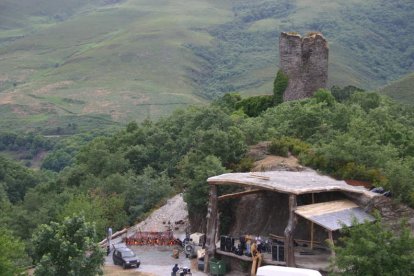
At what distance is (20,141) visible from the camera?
129375 mm

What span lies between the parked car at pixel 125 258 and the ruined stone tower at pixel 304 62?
86.6ft

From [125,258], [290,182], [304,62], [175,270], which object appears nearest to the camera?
[290,182]

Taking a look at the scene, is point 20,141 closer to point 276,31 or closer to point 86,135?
point 86,135

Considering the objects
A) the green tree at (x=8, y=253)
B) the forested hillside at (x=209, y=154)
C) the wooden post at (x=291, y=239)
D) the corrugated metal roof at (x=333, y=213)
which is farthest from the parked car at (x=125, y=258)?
the corrugated metal roof at (x=333, y=213)

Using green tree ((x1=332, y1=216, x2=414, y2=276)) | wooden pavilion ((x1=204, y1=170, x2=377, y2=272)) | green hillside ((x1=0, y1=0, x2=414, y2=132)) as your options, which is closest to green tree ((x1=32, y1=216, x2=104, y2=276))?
wooden pavilion ((x1=204, y1=170, x2=377, y2=272))

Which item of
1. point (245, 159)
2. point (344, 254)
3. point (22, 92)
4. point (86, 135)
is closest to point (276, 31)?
point (22, 92)

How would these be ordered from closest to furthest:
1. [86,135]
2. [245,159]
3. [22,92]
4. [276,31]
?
[245,159] → [86,135] → [22,92] → [276,31]

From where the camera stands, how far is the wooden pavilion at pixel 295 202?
26250 millimetres

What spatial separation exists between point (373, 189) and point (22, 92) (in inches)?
5950

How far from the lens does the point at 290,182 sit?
1107 inches

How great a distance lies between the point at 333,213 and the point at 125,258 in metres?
9.41

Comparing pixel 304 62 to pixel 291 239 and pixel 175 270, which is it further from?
pixel 291 239

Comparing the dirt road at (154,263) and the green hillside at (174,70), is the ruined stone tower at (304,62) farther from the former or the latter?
the green hillside at (174,70)

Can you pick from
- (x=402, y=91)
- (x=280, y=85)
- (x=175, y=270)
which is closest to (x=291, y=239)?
(x=175, y=270)
